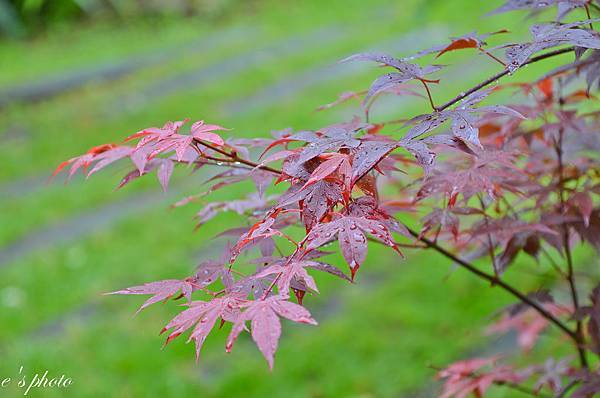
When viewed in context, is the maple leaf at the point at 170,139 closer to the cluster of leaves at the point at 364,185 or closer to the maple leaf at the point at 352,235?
the cluster of leaves at the point at 364,185

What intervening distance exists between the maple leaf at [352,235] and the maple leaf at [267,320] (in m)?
0.10

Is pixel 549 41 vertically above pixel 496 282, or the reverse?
pixel 549 41

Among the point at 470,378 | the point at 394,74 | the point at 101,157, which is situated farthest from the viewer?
the point at 470,378

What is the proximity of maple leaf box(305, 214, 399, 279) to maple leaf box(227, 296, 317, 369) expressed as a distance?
98 mm

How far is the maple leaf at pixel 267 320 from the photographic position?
3.07ft

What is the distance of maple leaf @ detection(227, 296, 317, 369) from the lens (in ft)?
3.07

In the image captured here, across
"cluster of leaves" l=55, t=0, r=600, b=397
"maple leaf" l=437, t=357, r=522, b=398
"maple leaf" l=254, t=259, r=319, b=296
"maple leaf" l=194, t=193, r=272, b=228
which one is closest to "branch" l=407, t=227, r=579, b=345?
"cluster of leaves" l=55, t=0, r=600, b=397

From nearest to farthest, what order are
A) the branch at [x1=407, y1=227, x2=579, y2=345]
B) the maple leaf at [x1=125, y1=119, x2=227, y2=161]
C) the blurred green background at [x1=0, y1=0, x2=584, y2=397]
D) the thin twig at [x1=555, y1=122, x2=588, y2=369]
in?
the maple leaf at [x1=125, y1=119, x2=227, y2=161]
the branch at [x1=407, y1=227, x2=579, y2=345]
the thin twig at [x1=555, y1=122, x2=588, y2=369]
the blurred green background at [x1=0, y1=0, x2=584, y2=397]

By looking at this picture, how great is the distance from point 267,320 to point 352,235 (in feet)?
0.59

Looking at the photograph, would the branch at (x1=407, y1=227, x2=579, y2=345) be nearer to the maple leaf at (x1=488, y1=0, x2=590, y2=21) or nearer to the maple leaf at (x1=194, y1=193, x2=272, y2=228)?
the maple leaf at (x1=194, y1=193, x2=272, y2=228)

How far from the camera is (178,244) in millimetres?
4168

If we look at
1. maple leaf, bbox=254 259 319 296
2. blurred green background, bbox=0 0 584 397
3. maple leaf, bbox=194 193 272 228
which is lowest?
blurred green background, bbox=0 0 584 397

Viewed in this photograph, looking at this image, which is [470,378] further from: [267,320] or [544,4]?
[267,320]

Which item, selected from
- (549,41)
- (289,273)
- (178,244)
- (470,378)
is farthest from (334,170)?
(178,244)
